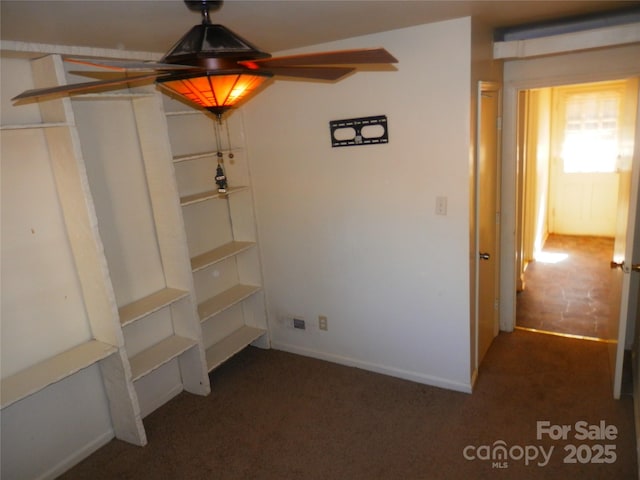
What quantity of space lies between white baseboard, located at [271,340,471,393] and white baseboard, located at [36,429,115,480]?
143 cm

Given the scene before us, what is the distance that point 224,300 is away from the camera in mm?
3479

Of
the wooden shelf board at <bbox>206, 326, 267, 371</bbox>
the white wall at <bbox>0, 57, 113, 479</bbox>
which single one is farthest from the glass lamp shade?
the wooden shelf board at <bbox>206, 326, 267, 371</bbox>

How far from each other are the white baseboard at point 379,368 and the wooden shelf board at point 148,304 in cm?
113

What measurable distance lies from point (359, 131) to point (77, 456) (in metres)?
2.64

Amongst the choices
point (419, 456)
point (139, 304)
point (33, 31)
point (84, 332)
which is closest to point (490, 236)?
point (419, 456)

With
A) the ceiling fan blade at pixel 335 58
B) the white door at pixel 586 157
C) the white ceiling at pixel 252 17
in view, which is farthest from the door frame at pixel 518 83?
the white door at pixel 586 157

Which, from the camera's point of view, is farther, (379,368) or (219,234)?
(219,234)

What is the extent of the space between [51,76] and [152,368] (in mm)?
1743

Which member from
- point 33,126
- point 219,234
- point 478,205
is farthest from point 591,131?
point 33,126

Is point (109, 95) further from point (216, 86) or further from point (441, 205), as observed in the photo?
point (441, 205)

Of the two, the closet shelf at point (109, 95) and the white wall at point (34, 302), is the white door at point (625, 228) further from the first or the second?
the white wall at point (34, 302)

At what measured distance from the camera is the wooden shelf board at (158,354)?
281 centimetres

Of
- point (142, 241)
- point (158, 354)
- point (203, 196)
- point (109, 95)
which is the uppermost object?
point (109, 95)

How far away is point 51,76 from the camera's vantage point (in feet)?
7.35
